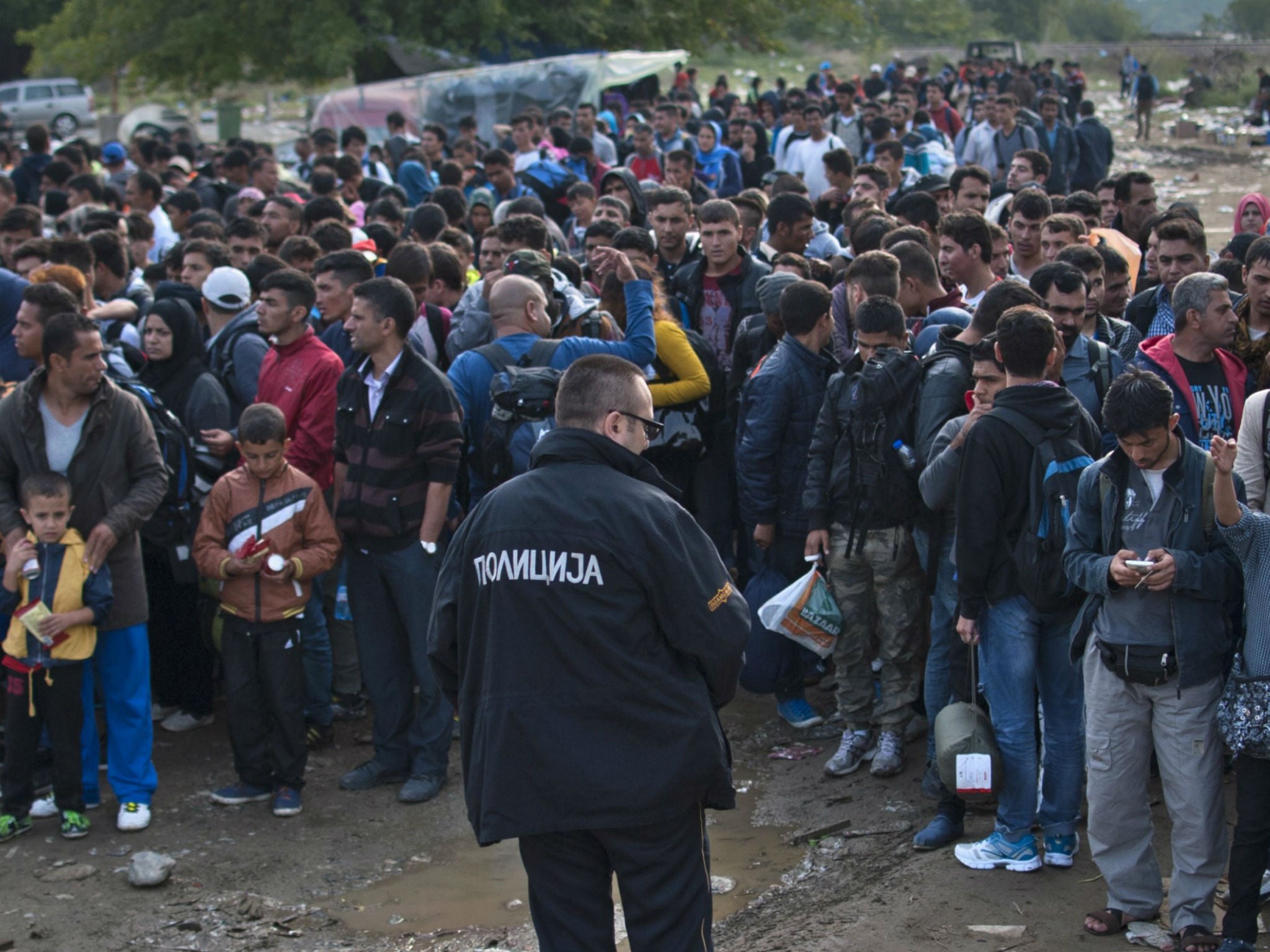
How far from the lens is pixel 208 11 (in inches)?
1222

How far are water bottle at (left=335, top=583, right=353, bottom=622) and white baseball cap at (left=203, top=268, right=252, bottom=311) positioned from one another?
1610mm

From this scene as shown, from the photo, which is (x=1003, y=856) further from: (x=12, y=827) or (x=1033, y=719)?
(x=12, y=827)

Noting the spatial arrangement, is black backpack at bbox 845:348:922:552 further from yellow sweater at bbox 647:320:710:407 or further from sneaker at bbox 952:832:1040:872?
sneaker at bbox 952:832:1040:872

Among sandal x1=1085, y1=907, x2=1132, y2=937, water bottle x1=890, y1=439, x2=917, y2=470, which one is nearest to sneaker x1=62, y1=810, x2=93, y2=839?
water bottle x1=890, y1=439, x2=917, y2=470

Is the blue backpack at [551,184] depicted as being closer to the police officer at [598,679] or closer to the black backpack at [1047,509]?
the black backpack at [1047,509]

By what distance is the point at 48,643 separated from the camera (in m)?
5.52

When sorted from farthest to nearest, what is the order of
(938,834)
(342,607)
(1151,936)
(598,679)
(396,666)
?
1. (342,607)
2. (396,666)
3. (938,834)
4. (1151,936)
5. (598,679)

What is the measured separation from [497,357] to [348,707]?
220cm

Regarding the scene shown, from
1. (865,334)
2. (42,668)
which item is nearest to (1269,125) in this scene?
(865,334)

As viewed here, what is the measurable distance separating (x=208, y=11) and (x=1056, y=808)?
3099 cm

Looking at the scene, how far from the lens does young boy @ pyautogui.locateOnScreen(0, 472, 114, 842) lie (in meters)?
5.52

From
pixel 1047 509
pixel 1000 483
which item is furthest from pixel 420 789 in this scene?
pixel 1047 509

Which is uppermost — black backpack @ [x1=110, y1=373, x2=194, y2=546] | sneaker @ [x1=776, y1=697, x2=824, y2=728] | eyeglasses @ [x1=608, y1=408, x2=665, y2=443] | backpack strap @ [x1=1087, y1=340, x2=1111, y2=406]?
eyeglasses @ [x1=608, y1=408, x2=665, y2=443]

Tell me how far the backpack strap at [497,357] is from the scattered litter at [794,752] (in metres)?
2.20
